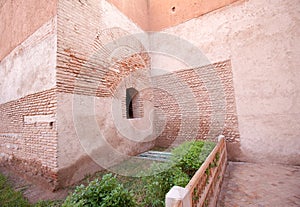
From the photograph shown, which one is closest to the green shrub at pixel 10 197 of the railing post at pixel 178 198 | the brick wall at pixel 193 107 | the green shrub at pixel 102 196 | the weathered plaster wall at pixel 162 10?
the green shrub at pixel 102 196

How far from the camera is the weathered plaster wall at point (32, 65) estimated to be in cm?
342

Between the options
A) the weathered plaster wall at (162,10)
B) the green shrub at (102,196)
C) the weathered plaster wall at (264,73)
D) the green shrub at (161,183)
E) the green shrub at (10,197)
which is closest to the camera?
the green shrub at (102,196)

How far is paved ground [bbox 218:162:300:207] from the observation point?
256 cm

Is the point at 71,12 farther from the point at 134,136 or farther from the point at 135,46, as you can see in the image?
the point at 134,136

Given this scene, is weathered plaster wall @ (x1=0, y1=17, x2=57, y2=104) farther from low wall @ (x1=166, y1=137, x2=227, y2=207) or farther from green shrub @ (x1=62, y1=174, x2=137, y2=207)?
low wall @ (x1=166, y1=137, x2=227, y2=207)

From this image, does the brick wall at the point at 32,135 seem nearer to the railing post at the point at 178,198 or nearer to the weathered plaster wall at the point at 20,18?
the weathered plaster wall at the point at 20,18

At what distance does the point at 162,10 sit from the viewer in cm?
680

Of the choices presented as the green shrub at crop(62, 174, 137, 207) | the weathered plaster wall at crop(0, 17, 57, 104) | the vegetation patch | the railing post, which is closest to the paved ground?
the vegetation patch

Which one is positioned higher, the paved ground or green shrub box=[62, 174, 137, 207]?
green shrub box=[62, 174, 137, 207]

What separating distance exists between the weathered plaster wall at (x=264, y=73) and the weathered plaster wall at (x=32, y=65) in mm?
5222

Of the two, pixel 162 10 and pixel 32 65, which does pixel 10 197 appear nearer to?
pixel 32 65

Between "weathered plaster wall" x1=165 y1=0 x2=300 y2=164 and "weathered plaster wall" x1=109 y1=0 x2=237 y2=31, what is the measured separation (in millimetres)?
883

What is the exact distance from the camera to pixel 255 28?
183 inches

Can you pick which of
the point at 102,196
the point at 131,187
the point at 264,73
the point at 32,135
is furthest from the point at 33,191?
the point at 264,73
